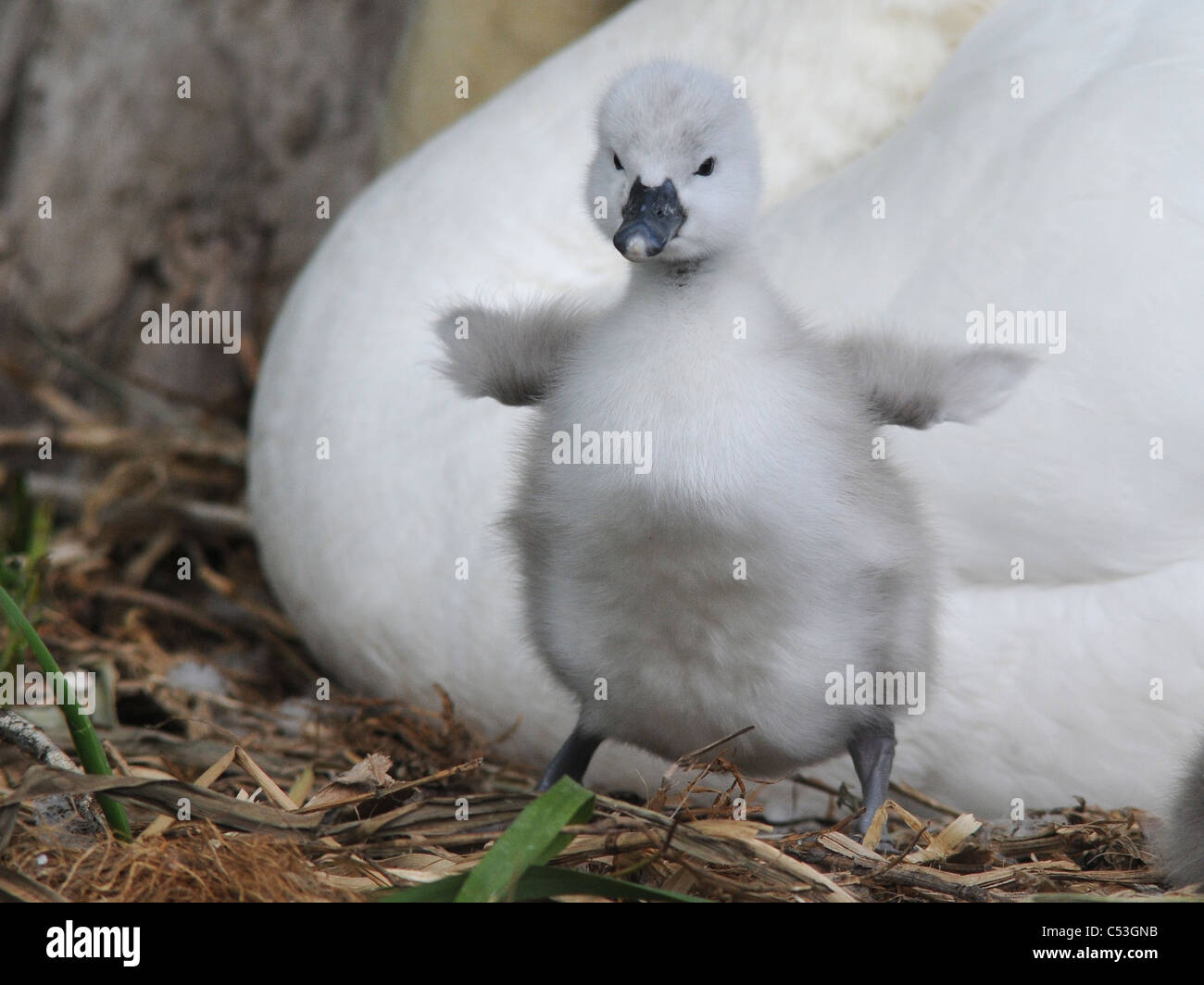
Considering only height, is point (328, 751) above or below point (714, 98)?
below

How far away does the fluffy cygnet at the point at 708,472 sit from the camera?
1.01 m

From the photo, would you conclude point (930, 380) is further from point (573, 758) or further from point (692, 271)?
point (573, 758)

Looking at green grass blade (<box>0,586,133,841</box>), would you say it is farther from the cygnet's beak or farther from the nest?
the cygnet's beak

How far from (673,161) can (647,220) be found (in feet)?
0.20

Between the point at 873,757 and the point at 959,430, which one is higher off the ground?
the point at 959,430

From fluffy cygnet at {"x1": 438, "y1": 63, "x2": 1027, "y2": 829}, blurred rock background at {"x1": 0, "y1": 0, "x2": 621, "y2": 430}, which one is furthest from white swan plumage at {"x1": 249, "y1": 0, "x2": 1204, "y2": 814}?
blurred rock background at {"x1": 0, "y1": 0, "x2": 621, "y2": 430}

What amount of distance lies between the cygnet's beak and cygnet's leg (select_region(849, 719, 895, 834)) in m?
0.39

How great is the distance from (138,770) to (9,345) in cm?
134

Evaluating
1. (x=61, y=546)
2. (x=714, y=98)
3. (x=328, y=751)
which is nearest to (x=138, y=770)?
(x=328, y=751)

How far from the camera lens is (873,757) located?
1151mm

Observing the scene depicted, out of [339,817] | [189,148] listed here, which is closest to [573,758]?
[339,817]

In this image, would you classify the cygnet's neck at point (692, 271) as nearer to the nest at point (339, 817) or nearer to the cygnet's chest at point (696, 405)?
the cygnet's chest at point (696, 405)
